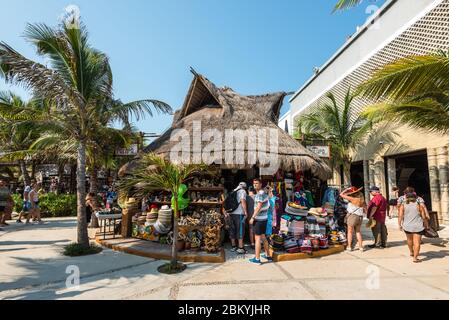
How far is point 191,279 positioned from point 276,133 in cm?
583

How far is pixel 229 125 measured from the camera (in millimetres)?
9117

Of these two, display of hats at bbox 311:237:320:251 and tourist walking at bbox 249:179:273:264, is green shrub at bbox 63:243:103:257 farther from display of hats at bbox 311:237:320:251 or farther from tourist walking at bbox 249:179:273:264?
display of hats at bbox 311:237:320:251

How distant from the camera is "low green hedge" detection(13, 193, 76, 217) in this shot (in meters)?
15.1

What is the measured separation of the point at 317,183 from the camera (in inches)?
417

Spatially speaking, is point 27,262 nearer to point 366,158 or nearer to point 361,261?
point 361,261

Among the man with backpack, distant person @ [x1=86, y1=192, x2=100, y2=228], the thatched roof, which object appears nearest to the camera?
the man with backpack

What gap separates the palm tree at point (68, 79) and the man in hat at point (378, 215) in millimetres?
7430

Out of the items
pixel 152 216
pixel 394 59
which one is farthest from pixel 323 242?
pixel 394 59

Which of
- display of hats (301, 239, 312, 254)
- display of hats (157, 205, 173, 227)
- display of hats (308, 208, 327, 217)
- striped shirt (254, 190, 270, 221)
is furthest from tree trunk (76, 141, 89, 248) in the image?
display of hats (308, 208, 327, 217)

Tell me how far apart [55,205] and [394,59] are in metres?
18.6

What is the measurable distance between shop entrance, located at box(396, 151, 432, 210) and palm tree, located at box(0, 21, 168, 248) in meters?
14.1

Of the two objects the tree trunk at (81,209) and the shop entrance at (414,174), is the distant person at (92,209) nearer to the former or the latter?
the tree trunk at (81,209)

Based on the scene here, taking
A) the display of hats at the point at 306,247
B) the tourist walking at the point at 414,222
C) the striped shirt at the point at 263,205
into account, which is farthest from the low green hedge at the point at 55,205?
the tourist walking at the point at 414,222
